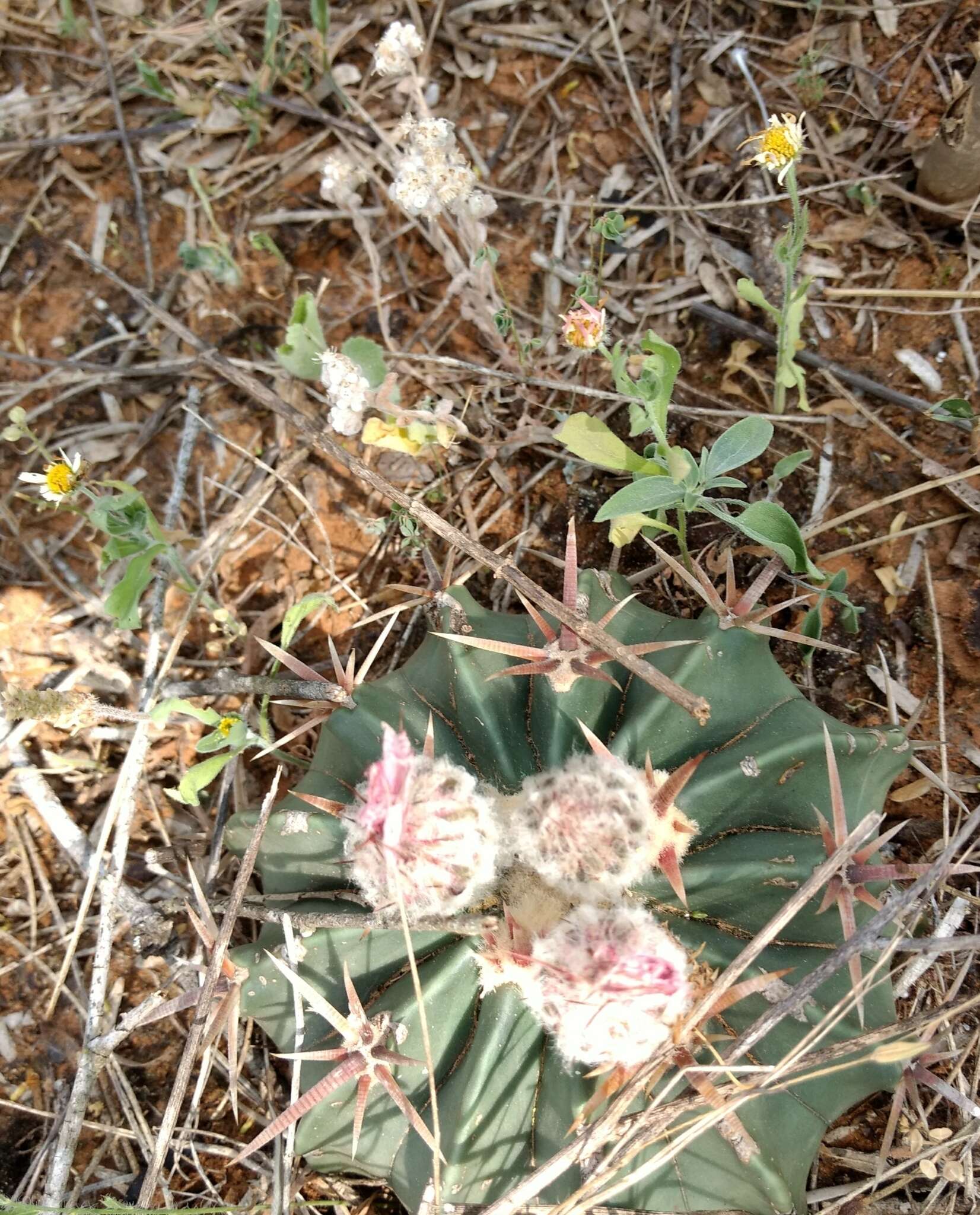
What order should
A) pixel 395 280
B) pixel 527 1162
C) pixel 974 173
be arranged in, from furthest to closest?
pixel 395 280 < pixel 974 173 < pixel 527 1162

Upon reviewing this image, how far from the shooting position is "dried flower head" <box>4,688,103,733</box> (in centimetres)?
269

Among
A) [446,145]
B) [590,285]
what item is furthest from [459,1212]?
[446,145]

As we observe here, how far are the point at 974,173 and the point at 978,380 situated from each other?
0.66 m

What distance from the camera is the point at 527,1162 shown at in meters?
2.06

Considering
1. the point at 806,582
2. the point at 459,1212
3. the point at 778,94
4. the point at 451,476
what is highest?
the point at 778,94

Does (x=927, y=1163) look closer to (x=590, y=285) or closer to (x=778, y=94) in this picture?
(x=590, y=285)

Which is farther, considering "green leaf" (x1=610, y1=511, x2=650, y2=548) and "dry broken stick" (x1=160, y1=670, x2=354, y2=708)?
"green leaf" (x1=610, y1=511, x2=650, y2=548)

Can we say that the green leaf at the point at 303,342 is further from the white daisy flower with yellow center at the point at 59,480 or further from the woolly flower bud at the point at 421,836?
the woolly flower bud at the point at 421,836

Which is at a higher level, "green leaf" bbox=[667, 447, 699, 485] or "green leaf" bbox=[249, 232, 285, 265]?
"green leaf" bbox=[249, 232, 285, 265]

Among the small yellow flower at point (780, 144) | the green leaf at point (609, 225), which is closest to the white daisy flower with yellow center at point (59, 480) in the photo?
the green leaf at point (609, 225)

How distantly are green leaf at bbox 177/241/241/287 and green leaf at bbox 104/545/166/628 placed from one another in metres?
1.25

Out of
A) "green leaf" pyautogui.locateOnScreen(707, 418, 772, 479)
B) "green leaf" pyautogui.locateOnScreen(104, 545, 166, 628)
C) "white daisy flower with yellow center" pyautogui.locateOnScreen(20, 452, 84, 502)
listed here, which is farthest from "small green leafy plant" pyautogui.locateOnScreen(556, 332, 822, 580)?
"white daisy flower with yellow center" pyautogui.locateOnScreen(20, 452, 84, 502)

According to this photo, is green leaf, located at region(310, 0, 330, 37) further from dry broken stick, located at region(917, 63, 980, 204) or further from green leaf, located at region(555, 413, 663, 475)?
dry broken stick, located at region(917, 63, 980, 204)

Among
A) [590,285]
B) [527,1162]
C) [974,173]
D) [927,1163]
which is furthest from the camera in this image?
[974,173]
